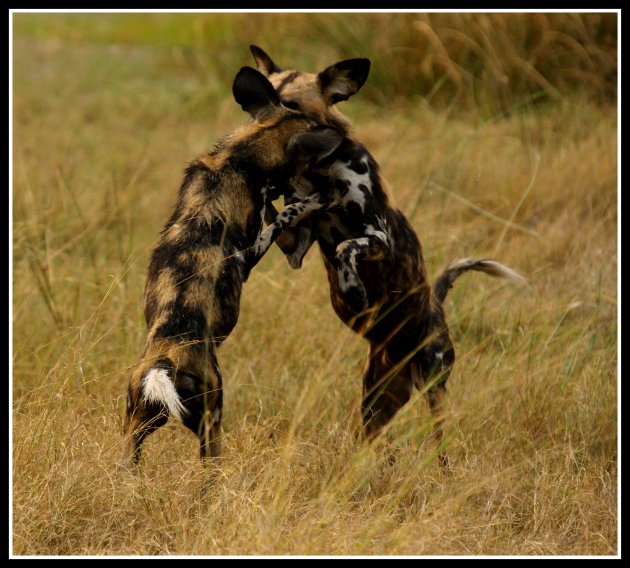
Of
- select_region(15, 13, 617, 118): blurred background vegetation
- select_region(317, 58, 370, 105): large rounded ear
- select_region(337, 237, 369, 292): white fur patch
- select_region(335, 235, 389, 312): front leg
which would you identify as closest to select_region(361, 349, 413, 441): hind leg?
select_region(335, 235, 389, 312): front leg

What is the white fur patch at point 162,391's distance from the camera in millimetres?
3312

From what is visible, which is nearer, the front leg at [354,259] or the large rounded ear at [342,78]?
the front leg at [354,259]

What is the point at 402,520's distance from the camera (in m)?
3.86

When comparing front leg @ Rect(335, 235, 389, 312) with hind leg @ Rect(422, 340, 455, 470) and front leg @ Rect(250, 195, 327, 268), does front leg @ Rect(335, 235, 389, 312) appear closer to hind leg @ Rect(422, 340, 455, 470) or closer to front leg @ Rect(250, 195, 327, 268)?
front leg @ Rect(250, 195, 327, 268)

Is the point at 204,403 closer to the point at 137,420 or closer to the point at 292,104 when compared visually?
the point at 137,420

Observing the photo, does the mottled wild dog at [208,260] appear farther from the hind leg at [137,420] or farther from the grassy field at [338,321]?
the grassy field at [338,321]

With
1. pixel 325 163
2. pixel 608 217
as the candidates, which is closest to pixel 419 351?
pixel 325 163

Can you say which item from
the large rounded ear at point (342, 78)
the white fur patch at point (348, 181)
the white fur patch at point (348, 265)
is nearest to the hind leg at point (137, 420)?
the white fur patch at point (348, 265)

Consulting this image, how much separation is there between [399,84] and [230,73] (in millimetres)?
1518

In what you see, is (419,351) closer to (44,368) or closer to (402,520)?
(402,520)

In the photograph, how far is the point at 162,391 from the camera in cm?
332

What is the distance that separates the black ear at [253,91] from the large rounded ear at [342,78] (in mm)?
218

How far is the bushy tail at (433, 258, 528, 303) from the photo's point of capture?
4.45 m

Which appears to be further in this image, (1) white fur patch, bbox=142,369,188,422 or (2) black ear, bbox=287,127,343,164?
(2) black ear, bbox=287,127,343,164
